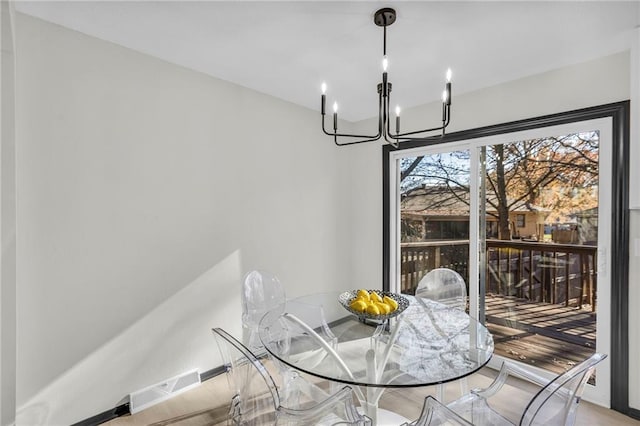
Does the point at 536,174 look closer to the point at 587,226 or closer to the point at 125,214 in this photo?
the point at 587,226

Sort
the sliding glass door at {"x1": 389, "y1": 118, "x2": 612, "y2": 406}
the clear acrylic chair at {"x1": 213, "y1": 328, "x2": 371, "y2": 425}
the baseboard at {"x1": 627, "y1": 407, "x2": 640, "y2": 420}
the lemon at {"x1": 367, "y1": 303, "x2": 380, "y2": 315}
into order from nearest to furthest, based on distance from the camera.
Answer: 1. the clear acrylic chair at {"x1": 213, "y1": 328, "x2": 371, "y2": 425}
2. the lemon at {"x1": 367, "y1": 303, "x2": 380, "y2": 315}
3. the baseboard at {"x1": 627, "y1": 407, "x2": 640, "y2": 420}
4. the sliding glass door at {"x1": 389, "y1": 118, "x2": 612, "y2": 406}

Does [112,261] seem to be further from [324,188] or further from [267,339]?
[324,188]

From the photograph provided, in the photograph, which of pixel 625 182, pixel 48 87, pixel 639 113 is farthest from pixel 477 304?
pixel 48 87

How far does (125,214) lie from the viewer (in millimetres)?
2305

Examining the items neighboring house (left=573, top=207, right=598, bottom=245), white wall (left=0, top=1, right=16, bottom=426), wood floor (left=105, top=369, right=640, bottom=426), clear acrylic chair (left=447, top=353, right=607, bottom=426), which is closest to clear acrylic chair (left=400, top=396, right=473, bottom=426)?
clear acrylic chair (left=447, top=353, right=607, bottom=426)

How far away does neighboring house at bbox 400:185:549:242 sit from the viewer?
9.39 ft

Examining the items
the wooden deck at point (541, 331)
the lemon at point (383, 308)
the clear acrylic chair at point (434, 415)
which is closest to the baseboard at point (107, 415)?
the lemon at point (383, 308)

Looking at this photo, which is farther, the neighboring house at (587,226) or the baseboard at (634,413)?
the neighboring house at (587,226)

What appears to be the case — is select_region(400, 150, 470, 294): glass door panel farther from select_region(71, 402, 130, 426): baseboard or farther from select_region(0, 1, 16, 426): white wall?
select_region(0, 1, 16, 426): white wall

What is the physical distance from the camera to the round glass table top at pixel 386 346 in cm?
158

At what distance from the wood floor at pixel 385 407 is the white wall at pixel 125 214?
20 centimetres

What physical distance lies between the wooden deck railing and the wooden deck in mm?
77

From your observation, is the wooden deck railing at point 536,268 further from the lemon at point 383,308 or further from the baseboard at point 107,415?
the baseboard at point 107,415

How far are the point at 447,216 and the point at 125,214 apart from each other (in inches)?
Result: 112
